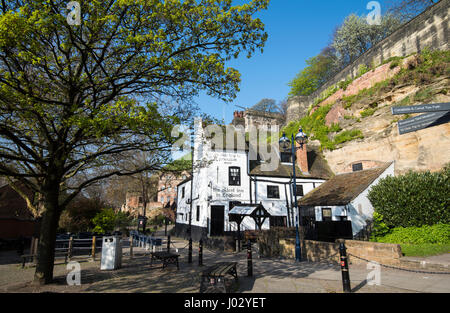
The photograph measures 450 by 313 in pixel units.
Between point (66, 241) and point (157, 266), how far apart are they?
5686 mm

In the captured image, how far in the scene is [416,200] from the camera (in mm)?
12734

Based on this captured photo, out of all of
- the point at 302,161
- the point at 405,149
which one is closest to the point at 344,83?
the point at 302,161

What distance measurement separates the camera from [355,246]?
10.7 metres

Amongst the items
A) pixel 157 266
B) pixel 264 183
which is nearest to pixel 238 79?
pixel 157 266

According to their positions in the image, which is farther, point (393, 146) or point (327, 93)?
point (327, 93)

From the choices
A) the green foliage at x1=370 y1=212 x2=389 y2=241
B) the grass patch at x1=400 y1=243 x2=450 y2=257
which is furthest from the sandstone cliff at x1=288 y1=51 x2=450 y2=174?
the grass patch at x1=400 y1=243 x2=450 y2=257

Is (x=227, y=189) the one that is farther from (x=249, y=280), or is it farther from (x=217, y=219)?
(x=249, y=280)

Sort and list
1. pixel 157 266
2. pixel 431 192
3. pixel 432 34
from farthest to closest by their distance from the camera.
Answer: pixel 432 34 → pixel 431 192 → pixel 157 266

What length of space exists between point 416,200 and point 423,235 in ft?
6.26

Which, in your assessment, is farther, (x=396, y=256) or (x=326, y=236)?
(x=326, y=236)

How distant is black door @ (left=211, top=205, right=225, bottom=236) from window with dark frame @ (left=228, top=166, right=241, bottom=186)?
93.5 inches

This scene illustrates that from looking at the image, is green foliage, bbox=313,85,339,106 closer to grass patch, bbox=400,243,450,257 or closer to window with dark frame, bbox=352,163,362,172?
window with dark frame, bbox=352,163,362,172

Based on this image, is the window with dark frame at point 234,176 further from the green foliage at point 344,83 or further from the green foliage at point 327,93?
the green foliage at point 327,93
